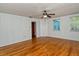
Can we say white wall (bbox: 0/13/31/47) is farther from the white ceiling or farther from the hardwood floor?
the white ceiling

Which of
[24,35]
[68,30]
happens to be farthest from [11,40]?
[68,30]

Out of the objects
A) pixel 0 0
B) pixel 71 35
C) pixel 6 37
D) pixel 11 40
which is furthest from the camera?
pixel 71 35

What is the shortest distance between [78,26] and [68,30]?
109 centimetres

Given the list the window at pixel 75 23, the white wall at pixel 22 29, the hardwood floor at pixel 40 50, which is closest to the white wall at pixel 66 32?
the white wall at pixel 22 29

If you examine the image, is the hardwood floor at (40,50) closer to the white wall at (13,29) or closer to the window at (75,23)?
the white wall at (13,29)

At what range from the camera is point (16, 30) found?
671 centimetres

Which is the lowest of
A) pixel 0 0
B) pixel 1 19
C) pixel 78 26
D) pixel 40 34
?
pixel 40 34

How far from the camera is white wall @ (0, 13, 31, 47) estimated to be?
5604mm

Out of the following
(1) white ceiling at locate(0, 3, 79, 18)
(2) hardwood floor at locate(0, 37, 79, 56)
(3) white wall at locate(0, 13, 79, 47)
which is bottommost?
(2) hardwood floor at locate(0, 37, 79, 56)

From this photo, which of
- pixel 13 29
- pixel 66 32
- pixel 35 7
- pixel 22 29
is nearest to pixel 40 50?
pixel 35 7

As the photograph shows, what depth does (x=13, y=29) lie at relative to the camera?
21.0 ft

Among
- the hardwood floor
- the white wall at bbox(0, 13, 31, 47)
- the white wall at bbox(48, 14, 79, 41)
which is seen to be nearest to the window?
the white wall at bbox(48, 14, 79, 41)

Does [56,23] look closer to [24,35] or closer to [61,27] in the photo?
[61,27]

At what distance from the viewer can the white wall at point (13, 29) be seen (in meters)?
5.60
